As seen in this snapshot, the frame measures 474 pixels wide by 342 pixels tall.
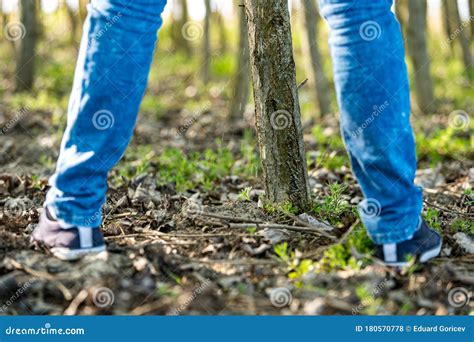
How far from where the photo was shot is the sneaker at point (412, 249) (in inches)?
101

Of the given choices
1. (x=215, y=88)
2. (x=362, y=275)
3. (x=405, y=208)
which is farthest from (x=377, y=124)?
(x=215, y=88)

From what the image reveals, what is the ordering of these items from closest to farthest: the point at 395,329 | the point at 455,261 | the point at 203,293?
1. the point at 395,329
2. the point at 203,293
3. the point at 455,261

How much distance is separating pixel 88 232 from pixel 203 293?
0.57m

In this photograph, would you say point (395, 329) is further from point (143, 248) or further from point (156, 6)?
point (156, 6)

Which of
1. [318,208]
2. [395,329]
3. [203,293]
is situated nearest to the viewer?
[395,329]

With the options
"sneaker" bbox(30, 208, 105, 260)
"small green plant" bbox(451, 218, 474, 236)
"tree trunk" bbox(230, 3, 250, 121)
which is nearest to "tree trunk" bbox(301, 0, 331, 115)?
"tree trunk" bbox(230, 3, 250, 121)

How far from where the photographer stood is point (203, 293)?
2416mm

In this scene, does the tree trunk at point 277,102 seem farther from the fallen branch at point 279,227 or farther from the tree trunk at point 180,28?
the tree trunk at point 180,28

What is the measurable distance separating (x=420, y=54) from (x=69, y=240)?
6527mm

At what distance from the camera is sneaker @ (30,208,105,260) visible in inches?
103

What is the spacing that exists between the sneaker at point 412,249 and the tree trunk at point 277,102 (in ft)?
2.39

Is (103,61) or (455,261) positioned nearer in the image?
(103,61)

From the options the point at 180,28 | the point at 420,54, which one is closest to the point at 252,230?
the point at 420,54

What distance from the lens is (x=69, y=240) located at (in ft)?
8.61
